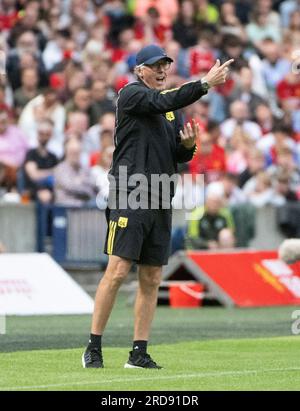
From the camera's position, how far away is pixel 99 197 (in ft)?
62.9

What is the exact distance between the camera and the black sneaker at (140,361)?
10125mm

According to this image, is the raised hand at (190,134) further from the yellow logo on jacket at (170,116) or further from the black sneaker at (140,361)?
the black sneaker at (140,361)

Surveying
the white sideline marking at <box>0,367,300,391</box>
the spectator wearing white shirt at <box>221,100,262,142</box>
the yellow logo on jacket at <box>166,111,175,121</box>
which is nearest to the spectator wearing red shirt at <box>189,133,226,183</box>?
the spectator wearing white shirt at <box>221,100,262,142</box>

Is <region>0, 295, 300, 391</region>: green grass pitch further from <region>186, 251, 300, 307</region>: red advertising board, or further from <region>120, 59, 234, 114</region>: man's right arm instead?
<region>120, 59, 234, 114</region>: man's right arm

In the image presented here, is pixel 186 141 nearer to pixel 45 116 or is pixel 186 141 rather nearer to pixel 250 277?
pixel 250 277

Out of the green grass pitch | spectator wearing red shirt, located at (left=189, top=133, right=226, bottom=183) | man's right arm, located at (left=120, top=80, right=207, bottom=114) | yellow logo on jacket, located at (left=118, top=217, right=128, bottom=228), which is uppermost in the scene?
man's right arm, located at (left=120, top=80, right=207, bottom=114)

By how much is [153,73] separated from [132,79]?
11.5m

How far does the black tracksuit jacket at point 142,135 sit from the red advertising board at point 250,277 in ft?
21.5

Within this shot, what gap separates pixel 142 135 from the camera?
10.1 m

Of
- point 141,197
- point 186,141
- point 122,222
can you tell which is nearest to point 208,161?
point 186,141

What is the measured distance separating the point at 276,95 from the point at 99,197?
572 centimetres

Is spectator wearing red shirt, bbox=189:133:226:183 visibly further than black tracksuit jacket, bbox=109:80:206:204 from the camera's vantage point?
Yes

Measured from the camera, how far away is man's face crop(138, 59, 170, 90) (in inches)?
401
